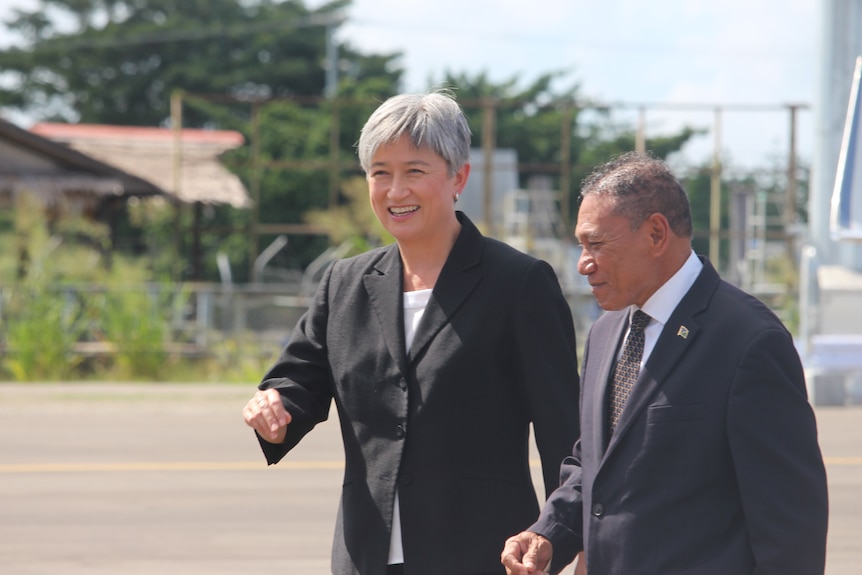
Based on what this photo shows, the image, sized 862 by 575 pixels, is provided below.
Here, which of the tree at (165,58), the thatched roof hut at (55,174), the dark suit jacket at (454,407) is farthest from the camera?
the tree at (165,58)

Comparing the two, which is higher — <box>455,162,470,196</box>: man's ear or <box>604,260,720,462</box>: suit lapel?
<box>455,162,470,196</box>: man's ear

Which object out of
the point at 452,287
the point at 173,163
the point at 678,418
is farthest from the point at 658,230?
the point at 173,163

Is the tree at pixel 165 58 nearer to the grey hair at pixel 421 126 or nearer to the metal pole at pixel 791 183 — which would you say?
the metal pole at pixel 791 183

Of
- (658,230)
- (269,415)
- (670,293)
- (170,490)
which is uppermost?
(658,230)

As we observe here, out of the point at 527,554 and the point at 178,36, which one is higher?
the point at 178,36

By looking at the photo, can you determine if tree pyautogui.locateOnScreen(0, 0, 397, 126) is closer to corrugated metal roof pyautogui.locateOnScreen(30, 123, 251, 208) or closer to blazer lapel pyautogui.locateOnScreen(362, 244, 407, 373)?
corrugated metal roof pyautogui.locateOnScreen(30, 123, 251, 208)

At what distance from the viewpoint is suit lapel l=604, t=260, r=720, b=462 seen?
2.78m

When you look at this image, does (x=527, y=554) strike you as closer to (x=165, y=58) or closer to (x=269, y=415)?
(x=269, y=415)

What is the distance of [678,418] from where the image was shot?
108 inches

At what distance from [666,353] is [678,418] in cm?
14

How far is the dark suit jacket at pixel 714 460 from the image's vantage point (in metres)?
2.66

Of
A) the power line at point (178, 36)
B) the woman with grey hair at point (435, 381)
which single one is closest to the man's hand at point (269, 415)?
the woman with grey hair at point (435, 381)

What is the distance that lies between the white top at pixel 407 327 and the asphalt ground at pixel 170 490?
373 cm

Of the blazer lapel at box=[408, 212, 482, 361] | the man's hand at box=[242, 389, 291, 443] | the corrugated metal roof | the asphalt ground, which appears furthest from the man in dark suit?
the corrugated metal roof
